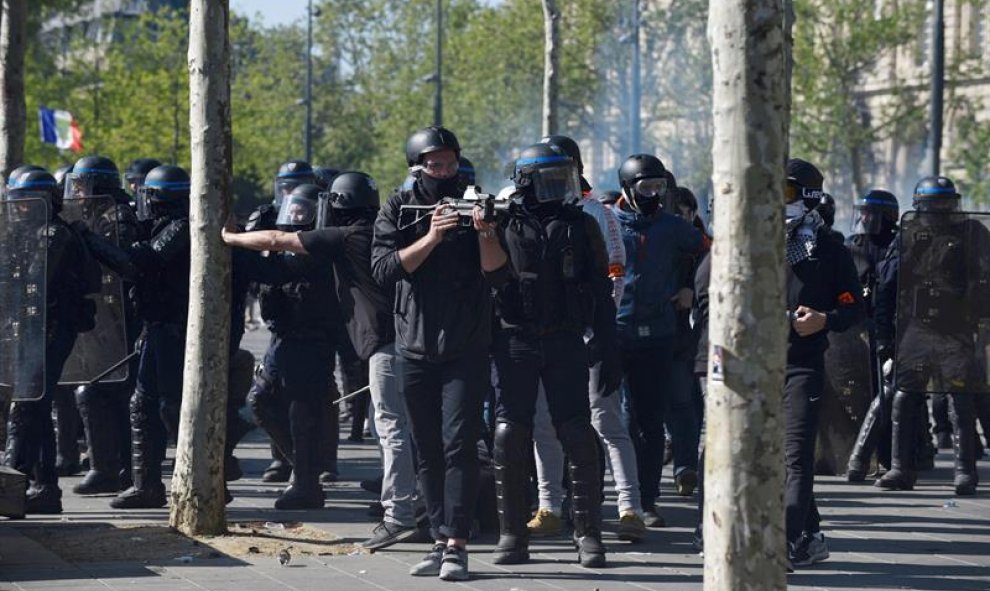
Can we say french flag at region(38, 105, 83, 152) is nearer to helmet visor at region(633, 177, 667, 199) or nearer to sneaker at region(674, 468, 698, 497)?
sneaker at region(674, 468, 698, 497)

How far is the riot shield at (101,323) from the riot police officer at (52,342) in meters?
0.39

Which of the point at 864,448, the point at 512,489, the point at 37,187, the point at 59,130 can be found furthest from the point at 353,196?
the point at 59,130

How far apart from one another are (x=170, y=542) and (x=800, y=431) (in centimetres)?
322

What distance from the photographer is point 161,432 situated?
431 inches

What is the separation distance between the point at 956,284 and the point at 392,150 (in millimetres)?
51573

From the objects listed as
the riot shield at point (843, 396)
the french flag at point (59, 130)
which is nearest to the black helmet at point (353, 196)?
the riot shield at point (843, 396)

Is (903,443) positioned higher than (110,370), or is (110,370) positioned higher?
(110,370)

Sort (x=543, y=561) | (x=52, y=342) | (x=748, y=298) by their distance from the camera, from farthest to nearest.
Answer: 1. (x=52, y=342)
2. (x=543, y=561)
3. (x=748, y=298)

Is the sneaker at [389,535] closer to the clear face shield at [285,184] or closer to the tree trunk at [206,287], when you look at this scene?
the tree trunk at [206,287]

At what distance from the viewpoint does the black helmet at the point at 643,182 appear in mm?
10492

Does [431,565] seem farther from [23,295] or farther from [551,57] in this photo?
[551,57]

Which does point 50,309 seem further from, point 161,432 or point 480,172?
point 480,172

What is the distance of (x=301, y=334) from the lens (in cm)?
1137

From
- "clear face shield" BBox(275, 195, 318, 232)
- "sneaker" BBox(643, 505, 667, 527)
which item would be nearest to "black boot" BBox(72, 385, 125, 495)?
"clear face shield" BBox(275, 195, 318, 232)
